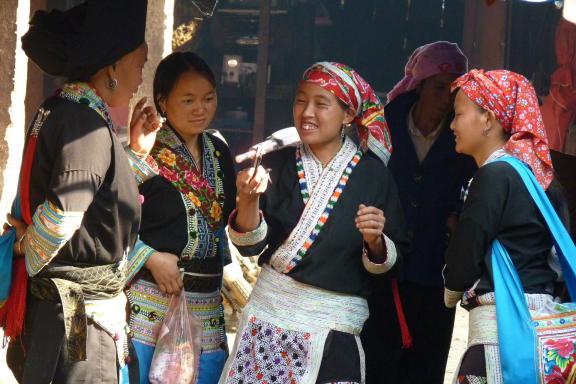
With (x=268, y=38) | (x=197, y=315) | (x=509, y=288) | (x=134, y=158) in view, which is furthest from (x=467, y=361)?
(x=268, y=38)

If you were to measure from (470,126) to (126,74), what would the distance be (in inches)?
54.5

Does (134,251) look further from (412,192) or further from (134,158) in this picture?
(412,192)

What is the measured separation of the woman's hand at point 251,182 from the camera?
3.62 metres

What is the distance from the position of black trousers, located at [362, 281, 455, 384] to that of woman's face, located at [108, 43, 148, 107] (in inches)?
66.2

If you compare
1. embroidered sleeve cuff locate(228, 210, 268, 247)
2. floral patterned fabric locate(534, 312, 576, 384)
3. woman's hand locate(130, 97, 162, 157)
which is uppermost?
woman's hand locate(130, 97, 162, 157)

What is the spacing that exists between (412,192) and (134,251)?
145 cm

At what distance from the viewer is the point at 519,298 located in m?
3.51

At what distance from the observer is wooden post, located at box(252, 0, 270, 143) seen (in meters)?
10.9

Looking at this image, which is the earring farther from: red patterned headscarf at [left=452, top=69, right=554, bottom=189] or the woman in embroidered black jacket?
red patterned headscarf at [left=452, top=69, right=554, bottom=189]

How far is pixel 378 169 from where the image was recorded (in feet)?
13.4

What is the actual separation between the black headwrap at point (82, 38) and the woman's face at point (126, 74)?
8 centimetres

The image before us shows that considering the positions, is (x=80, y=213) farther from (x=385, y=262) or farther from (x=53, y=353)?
(x=385, y=262)

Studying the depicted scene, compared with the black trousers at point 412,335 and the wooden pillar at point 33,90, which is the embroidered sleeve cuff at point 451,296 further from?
the wooden pillar at point 33,90

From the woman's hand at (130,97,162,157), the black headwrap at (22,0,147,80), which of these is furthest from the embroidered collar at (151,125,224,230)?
the black headwrap at (22,0,147,80)
